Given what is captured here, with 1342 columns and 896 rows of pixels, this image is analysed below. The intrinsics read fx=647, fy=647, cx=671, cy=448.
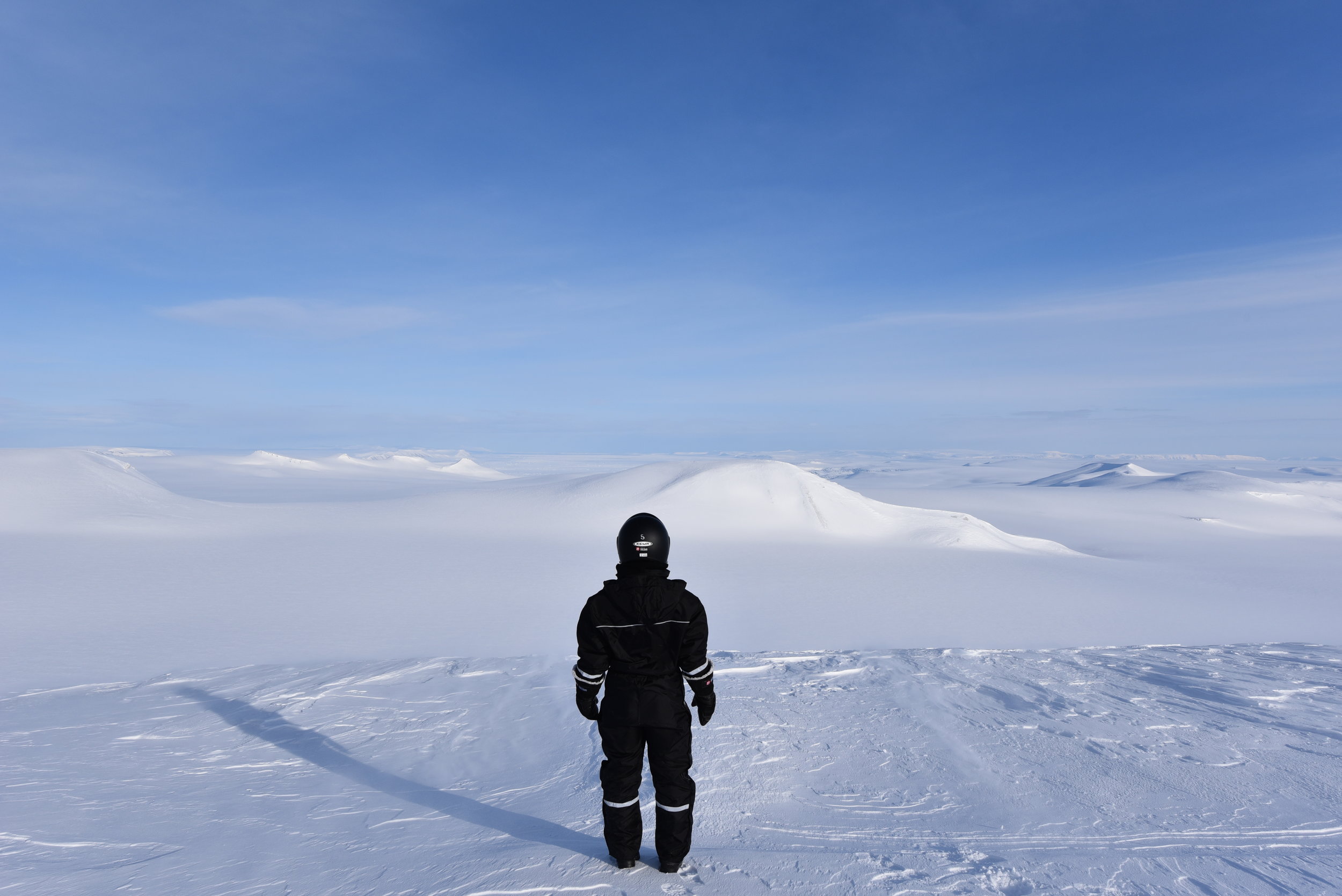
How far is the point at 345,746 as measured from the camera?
16.9 feet

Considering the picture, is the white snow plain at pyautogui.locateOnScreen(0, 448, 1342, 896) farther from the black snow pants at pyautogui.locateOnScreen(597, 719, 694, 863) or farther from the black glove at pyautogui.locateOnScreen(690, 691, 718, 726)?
the black glove at pyautogui.locateOnScreen(690, 691, 718, 726)

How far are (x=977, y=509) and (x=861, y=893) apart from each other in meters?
43.1

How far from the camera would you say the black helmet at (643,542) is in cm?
342

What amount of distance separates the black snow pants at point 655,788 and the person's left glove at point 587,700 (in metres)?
0.09

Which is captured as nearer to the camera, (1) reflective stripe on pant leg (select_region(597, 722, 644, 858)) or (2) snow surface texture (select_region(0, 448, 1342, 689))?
(1) reflective stripe on pant leg (select_region(597, 722, 644, 858))

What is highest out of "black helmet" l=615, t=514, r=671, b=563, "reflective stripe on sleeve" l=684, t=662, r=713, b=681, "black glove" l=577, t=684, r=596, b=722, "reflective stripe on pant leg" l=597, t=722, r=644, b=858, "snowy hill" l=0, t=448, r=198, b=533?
"snowy hill" l=0, t=448, r=198, b=533

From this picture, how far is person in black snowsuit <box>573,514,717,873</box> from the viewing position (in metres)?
3.34

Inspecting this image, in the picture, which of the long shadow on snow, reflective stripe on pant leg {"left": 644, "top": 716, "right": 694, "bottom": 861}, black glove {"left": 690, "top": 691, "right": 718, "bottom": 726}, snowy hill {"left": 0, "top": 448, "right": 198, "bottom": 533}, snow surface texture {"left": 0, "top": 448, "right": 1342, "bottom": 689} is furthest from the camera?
snowy hill {"left": 0, "top": 448, "right": 198, "bottom": 533}

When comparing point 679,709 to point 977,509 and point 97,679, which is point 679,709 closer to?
point 97,679

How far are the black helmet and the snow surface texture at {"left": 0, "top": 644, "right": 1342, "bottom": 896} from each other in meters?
1.59

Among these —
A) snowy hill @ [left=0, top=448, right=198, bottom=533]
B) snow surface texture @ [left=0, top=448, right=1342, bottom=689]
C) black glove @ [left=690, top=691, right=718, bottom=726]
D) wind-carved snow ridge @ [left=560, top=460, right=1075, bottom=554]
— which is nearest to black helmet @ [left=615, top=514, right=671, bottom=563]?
black glove @ [left=690, top=691, right=718, bottom=726]

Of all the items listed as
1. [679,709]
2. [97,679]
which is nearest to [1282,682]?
[679,709]

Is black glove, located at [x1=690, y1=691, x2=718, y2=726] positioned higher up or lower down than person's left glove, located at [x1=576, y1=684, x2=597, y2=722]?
lower down

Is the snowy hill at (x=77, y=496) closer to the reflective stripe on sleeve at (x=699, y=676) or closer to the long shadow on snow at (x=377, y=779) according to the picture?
the long shadow on snow at (x=377, y=779)
